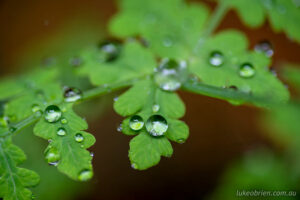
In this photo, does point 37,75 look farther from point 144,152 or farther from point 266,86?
point 266,86

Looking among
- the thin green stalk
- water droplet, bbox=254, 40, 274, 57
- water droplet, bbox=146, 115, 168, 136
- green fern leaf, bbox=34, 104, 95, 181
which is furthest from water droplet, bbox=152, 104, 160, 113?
water droplet, bbox=254, 40, 274, 57

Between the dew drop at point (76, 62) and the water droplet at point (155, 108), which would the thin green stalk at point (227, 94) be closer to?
the water droplet at point (155, 108)

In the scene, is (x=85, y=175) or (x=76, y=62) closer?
(x=85, y=175)

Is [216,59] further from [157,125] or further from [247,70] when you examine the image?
[157,125]

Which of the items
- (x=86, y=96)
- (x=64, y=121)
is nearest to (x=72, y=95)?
(x=86, y=96)

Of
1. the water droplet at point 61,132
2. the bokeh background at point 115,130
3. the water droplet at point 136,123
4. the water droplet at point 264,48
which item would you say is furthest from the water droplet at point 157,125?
the bokeh background at point 115,130

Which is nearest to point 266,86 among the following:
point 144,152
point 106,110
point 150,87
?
point 150,87

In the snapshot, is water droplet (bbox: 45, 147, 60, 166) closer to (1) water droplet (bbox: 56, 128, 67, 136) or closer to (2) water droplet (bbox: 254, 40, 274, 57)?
(1) water droplet (bbox: 56, 128, 67, 136)

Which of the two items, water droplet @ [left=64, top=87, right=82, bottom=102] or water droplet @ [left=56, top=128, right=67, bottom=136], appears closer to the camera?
water droplet @ [left=56, top=128, right=67, bottom=136]
